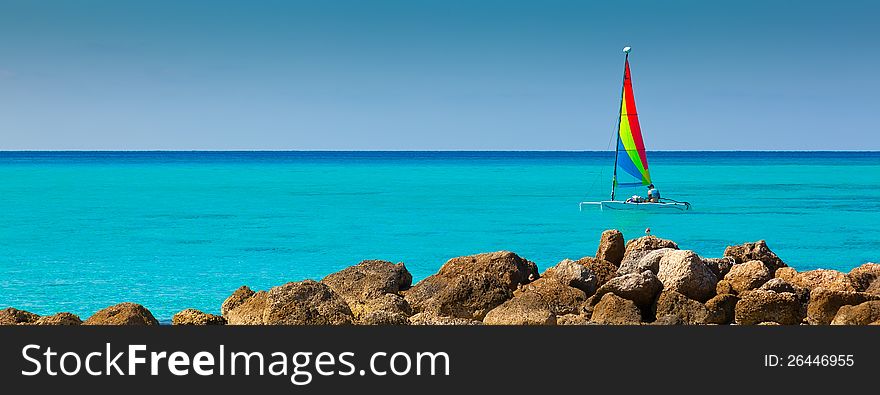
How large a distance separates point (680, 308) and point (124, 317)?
5258 mm

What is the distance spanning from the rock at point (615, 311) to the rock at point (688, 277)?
784mm

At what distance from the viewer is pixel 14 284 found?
19672 millimetres

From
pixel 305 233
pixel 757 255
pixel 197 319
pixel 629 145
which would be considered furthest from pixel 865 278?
pixel 629 145

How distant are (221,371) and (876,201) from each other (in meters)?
45.6

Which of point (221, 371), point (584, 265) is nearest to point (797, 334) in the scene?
point (221, 371)

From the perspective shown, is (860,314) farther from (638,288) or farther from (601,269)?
(601,269)

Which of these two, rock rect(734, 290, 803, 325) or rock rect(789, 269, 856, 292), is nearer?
rock rect(734, 290, 803, 325)

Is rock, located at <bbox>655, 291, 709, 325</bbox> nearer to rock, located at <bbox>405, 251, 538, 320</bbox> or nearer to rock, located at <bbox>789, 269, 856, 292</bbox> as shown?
rock, located at <bbox>405, 251, 538, 320</bbox>

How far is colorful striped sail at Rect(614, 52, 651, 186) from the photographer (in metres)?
38.2

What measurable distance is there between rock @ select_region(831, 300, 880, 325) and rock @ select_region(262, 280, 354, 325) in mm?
4483

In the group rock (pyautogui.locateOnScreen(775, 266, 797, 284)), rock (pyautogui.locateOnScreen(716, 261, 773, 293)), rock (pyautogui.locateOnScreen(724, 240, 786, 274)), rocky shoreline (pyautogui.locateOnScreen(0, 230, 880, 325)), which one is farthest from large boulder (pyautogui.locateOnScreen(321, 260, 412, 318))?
rock (pyautogui.locateOnScreen(775, 266, 797, 284))

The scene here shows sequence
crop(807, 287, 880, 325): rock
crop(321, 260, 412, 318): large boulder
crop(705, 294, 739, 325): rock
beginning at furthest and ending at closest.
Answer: crop(321, 260, 412, 318): large boulder < crop(705, 294, 739, 325): rock < crop(807, 287, 880, 325): rock

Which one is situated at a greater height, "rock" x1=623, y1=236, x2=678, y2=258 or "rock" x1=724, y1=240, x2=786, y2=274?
"rock" x1=623, y1=236, x2=678, y2=258

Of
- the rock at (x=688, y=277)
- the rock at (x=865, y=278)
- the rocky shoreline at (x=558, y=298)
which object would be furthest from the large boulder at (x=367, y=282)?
the rock at (x=865, y=278)
